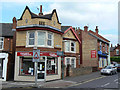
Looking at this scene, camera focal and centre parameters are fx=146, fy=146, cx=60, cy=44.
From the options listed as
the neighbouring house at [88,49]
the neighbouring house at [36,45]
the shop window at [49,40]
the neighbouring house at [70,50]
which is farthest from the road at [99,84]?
the neighbouring house at [88,49]

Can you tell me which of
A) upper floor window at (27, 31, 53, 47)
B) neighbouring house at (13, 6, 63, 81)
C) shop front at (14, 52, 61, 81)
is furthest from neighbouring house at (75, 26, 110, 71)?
upper floor window at (27, 31, 53, 47)

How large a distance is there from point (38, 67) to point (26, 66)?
5.51 feet

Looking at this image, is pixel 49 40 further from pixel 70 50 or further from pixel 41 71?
pixel 70 50

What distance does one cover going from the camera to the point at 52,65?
18.9 m

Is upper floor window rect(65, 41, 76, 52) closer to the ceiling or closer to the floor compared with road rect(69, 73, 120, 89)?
closer to the ceiling

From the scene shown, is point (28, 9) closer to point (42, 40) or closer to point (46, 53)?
point (42, 40)

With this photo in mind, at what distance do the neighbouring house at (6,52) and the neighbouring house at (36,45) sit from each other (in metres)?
1.30

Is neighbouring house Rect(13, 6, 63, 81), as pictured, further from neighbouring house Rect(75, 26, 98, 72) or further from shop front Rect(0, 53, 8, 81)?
neighbouring house Rect(75, 26, 98, 72)

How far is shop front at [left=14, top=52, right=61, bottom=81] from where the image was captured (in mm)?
17141

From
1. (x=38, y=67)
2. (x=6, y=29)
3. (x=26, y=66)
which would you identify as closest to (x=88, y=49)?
(x=38, y=67)

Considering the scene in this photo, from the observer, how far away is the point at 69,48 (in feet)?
76.4

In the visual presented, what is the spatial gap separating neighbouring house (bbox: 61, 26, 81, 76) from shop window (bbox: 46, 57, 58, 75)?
2.52 meters

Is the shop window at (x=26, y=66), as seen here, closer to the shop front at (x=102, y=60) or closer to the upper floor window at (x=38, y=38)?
the upper floor window at (x=38, y=38)

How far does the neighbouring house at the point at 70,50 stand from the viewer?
21.7 m
